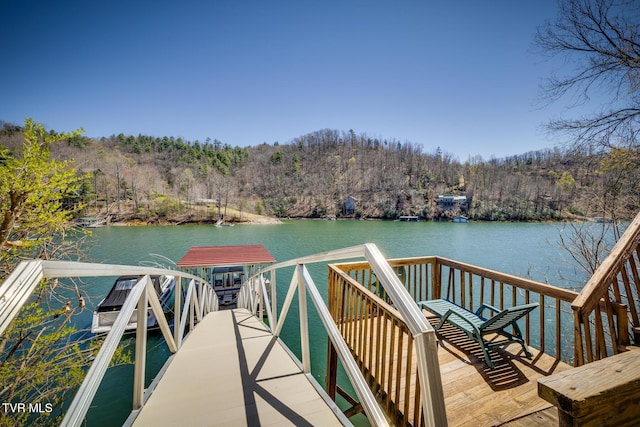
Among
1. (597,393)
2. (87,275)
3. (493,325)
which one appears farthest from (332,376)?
(597,393)

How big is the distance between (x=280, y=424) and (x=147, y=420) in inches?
38.4

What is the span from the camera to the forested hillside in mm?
47938

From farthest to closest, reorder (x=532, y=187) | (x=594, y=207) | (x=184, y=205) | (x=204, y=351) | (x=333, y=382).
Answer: (x=532, y=187)
(x=184, y=205)
(x=594, y=207)
(x=333, y=382)
(x=204, y=351)

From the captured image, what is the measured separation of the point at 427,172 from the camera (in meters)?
78.9

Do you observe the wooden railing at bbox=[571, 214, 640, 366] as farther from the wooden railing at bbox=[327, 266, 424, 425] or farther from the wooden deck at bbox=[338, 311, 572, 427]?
the wooden railing at bbox=[327, 266, 424, 425]

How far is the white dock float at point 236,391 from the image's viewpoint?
184 cm

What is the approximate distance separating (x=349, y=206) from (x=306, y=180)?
18.8 meters

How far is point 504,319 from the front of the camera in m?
3.12

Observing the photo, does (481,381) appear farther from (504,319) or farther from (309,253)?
(309,253)

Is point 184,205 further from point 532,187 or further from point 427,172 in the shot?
point 532,187

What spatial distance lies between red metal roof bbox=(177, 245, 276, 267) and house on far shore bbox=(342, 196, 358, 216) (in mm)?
→ 55115

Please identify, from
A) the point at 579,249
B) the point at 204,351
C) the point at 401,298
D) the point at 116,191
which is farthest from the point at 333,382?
the point at 116,191

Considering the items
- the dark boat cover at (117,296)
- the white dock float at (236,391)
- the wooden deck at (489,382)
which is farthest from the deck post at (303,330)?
the dark boat cover at (117,296)

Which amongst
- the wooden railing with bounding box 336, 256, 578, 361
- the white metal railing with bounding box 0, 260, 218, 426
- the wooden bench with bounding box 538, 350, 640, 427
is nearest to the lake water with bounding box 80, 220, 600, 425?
the white metal railing with bounding box 0, 260, 218, 426
